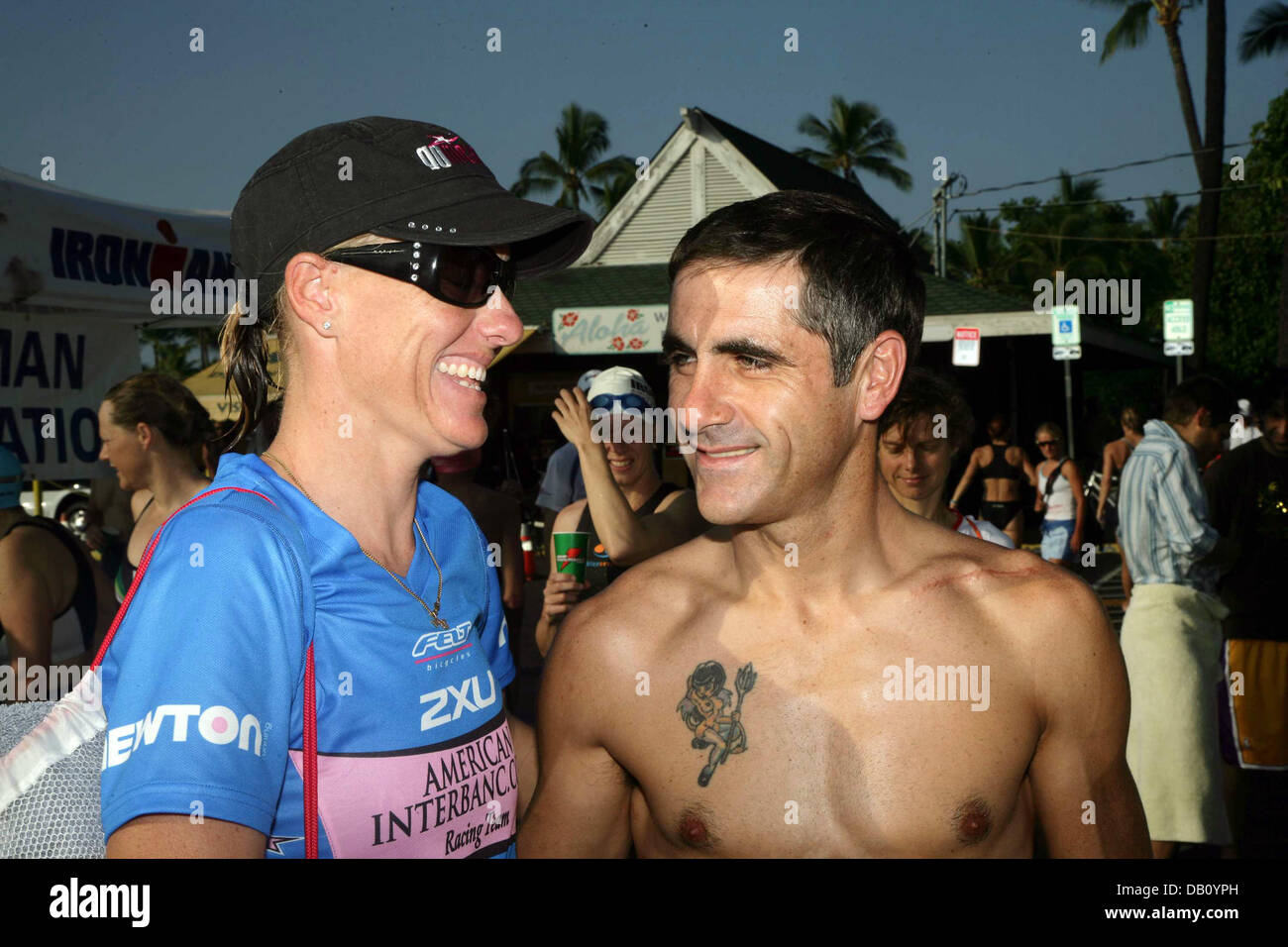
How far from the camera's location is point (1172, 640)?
5.86m

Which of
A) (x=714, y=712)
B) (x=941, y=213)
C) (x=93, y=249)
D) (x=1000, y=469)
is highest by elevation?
(x=941, y=213)

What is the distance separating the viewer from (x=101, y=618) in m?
4.81

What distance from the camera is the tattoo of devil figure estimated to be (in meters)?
2.50

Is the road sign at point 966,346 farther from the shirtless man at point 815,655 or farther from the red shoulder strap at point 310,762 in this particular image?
the red shoulder strap at point 310,762

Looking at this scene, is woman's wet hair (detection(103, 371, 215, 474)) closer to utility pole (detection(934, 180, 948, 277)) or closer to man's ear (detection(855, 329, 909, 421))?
man's ear (detection(855, 329, 909, 421))

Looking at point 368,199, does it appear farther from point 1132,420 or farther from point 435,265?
point 1132,420

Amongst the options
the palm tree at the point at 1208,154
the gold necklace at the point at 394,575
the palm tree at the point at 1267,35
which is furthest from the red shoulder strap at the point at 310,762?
the palm tree at the point at 1267,35

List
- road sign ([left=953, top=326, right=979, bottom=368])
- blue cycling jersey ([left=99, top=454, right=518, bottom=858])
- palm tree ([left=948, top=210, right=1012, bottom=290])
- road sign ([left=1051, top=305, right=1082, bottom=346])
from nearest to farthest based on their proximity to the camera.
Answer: blue cycling jersey ([left=99, top=454, right=518, bottom=858]), road sign ([left=1051, top=305, right=1082, bottom=346]), road sign ([left=953, top=326, right=979, bottom=368]), palm tree ([left=948, top=210, right=1012, bottom=290])

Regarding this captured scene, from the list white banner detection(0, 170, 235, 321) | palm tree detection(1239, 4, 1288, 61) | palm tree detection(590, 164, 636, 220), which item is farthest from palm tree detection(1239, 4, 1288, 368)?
white banner detection(0, 170, 235, 321)

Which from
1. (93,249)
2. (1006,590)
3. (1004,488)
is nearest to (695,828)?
(1006,590)

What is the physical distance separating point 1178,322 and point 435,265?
14.0m

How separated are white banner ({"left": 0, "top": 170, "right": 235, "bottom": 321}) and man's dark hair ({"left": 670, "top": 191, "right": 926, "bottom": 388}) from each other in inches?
150

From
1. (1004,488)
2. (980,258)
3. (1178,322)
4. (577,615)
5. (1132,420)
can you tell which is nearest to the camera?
(577,615)

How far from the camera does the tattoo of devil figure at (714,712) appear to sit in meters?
2.50
